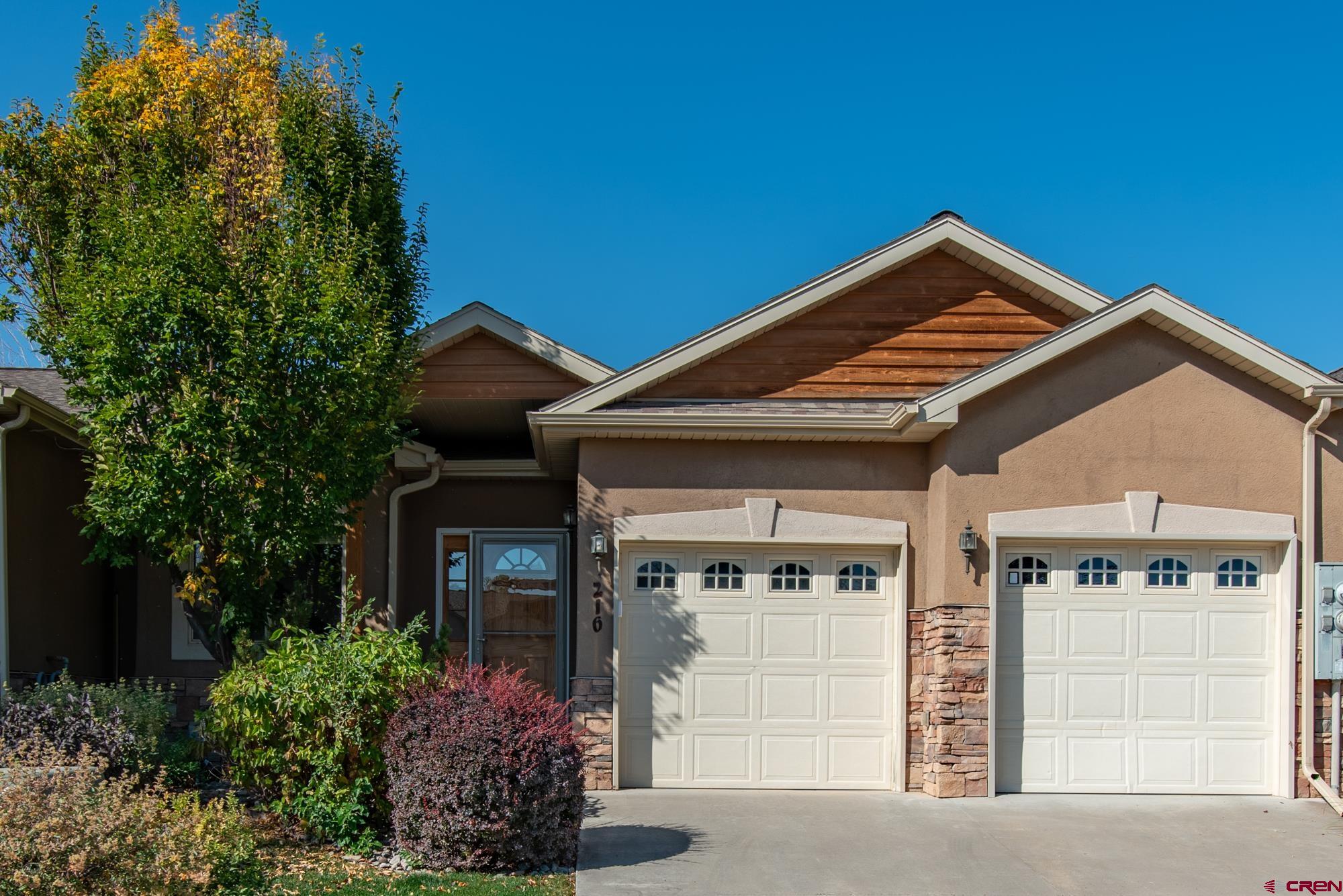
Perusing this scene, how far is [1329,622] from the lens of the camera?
9898mm

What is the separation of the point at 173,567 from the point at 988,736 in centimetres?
756

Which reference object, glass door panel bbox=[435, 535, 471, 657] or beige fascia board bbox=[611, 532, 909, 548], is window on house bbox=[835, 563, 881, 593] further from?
glass door panel bbox=[435, 535, 471, 657]

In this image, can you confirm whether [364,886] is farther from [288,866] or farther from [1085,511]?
[1085,511]

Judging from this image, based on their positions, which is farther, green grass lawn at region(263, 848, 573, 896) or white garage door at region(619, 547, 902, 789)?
white garage door at region(619, 547, 902, 789)

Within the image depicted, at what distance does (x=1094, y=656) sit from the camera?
10.0 m

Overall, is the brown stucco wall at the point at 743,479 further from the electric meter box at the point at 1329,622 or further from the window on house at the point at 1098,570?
the electric meter box at the point at 1329,622

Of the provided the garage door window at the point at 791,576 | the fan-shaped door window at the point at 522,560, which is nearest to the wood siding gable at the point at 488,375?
the fan-shaped door window at the point at 522,560

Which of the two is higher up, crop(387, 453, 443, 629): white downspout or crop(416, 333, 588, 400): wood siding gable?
crop(416, 333, 588, 400): wood siding gable

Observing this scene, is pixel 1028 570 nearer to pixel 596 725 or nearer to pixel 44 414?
pixel 596 725

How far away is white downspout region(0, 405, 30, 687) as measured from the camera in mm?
10109

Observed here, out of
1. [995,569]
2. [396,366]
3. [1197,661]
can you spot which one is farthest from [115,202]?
[1197,661]

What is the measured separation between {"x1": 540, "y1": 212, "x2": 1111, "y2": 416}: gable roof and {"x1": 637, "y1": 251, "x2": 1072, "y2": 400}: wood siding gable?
95 millimetres

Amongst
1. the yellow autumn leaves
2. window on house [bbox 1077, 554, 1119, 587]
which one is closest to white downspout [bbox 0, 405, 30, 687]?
the yellow autumn leaves

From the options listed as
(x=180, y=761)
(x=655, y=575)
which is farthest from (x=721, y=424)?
(x=180, y=761)
